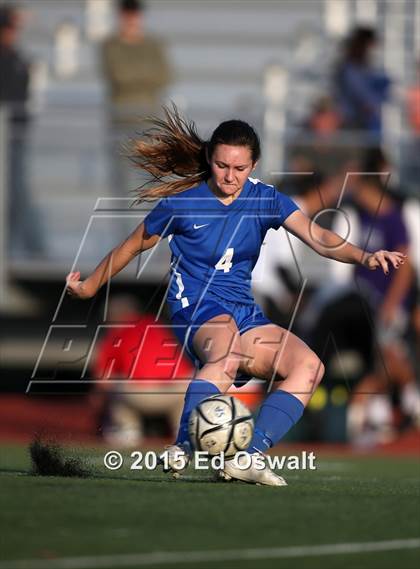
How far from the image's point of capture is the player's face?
24.4 feet

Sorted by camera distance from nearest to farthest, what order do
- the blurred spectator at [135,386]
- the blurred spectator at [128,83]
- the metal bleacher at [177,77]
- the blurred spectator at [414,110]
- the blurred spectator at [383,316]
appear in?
the blurred spectator at [135,386] < the blurred spectator at [383,316] < the blurred spectator at [128,83] < the metal bleacher at [177,77] < the blurred spectator at [414,110]

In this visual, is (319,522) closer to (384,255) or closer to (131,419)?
(384,255)

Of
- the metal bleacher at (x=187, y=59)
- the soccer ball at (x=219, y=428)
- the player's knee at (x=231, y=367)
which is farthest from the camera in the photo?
the metal bleacher at (x=187, y=59)

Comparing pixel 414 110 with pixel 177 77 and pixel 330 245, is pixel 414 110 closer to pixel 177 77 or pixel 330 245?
pixel 177 77

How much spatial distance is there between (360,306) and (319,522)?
9640mm

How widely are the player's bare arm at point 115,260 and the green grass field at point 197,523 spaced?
3.29 ft

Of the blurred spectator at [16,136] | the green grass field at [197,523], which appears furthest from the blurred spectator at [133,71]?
the green grass field at [197,523]

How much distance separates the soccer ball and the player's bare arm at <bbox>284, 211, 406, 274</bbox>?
1012 mm

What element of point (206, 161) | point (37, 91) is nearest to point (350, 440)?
point (37, 91)

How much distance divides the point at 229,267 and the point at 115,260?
24.2 inches

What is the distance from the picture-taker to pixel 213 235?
758cm

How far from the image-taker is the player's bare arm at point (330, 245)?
739 centimetres

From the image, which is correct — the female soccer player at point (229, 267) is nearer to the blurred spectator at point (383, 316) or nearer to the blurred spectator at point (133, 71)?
the blurred spectator at point (383, 316)

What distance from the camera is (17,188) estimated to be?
51.1ft
